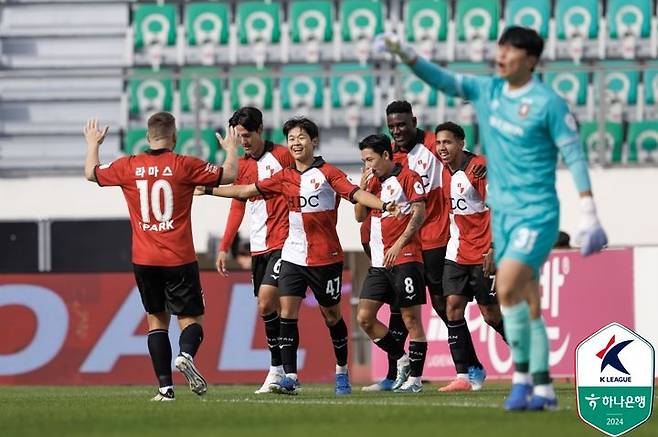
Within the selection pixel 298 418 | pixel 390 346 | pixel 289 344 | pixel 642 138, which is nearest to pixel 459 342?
pixel 390 346

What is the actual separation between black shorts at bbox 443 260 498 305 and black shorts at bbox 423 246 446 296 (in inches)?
8.1

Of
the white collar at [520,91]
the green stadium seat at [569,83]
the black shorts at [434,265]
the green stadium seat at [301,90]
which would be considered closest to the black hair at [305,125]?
the black shorts at [434,265]

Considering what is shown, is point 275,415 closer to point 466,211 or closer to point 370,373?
point 466,211

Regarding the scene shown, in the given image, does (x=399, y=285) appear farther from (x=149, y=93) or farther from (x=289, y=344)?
(x=149, y=93)

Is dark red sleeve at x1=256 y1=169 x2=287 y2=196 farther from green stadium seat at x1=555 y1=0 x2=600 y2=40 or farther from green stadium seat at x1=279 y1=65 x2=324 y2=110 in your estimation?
green stadium seat at x1=555 y1=0 x2=600 y2=40

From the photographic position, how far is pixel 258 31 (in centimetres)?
2450

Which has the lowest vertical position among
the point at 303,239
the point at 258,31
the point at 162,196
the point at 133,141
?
the point at 303,239

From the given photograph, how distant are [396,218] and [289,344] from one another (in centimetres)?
128

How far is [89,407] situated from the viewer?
9719mm

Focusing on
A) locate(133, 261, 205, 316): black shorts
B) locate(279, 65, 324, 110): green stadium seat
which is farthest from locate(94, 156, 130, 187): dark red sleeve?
locate(279, 65, 324, 110): green stadium seat

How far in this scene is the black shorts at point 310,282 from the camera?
1164 centimetres

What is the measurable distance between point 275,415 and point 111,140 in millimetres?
14707

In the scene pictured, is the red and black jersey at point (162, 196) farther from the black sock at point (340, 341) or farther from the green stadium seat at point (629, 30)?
the green stadium seat at point (629, 30)

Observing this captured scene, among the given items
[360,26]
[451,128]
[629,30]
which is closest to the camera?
[451,128]
